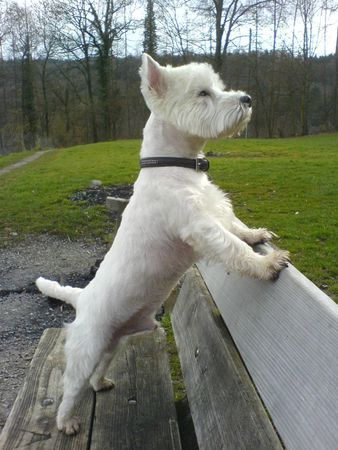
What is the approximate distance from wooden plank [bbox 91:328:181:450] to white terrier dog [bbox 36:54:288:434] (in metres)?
0.14

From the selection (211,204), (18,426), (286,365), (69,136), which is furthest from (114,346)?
(69,136)

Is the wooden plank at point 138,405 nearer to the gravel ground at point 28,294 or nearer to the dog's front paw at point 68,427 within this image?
the dog's front paw at point 68,427

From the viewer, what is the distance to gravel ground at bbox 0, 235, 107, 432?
4.13 m

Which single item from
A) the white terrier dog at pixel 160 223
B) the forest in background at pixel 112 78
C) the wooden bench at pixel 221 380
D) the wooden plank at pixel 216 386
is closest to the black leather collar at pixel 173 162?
the white terrier dog at pixel 160 223

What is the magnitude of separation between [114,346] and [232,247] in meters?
0.96

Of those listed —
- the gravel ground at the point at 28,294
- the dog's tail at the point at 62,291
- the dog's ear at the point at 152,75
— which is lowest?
the gravel ground at the point at 28,294

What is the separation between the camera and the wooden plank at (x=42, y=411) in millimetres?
2303

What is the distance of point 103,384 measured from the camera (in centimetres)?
274

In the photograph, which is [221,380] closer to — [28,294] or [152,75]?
[152,75]

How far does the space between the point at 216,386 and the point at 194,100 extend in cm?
144

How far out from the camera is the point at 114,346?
2709 mm

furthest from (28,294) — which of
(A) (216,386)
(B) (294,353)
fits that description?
(B) (294,353)

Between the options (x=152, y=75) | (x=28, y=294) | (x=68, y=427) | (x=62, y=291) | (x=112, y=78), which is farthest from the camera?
(x=112, y=78)

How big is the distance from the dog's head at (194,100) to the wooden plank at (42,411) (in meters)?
1.54
